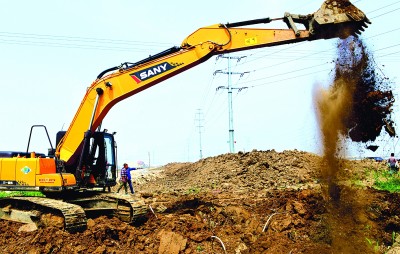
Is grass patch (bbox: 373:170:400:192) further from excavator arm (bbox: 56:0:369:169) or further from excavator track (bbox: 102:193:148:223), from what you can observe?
excavator track (bbox: 102:193:148:223)

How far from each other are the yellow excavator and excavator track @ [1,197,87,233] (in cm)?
2

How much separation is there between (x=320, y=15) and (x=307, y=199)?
4.70 meters

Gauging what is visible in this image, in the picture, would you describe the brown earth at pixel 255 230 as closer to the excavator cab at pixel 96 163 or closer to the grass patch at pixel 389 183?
the excavator cab at pixel 96 163

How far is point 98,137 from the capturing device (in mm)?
10047

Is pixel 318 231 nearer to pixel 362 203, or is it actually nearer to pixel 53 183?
pixel 362 203

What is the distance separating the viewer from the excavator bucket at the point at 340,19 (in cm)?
805

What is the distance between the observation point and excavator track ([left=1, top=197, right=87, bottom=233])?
806 cm

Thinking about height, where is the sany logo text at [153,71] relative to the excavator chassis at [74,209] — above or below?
above

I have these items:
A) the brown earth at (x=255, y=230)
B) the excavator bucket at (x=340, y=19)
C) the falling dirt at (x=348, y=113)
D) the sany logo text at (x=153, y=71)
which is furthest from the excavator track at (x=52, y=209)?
the excavator bucket at (x=340, y=19)

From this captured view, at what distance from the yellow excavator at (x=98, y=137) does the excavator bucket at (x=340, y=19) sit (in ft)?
0.68

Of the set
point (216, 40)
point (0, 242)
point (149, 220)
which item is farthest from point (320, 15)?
point (0, 242)

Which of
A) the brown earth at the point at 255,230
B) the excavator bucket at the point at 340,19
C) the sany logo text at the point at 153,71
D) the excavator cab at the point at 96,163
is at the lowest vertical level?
the brown earth at the point at 255,230

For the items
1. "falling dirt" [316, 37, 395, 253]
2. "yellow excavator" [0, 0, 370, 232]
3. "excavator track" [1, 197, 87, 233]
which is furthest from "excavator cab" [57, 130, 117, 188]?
"falling dirt" [316, 37, 395, 253]

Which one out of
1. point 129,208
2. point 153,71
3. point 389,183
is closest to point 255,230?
point 129,208
